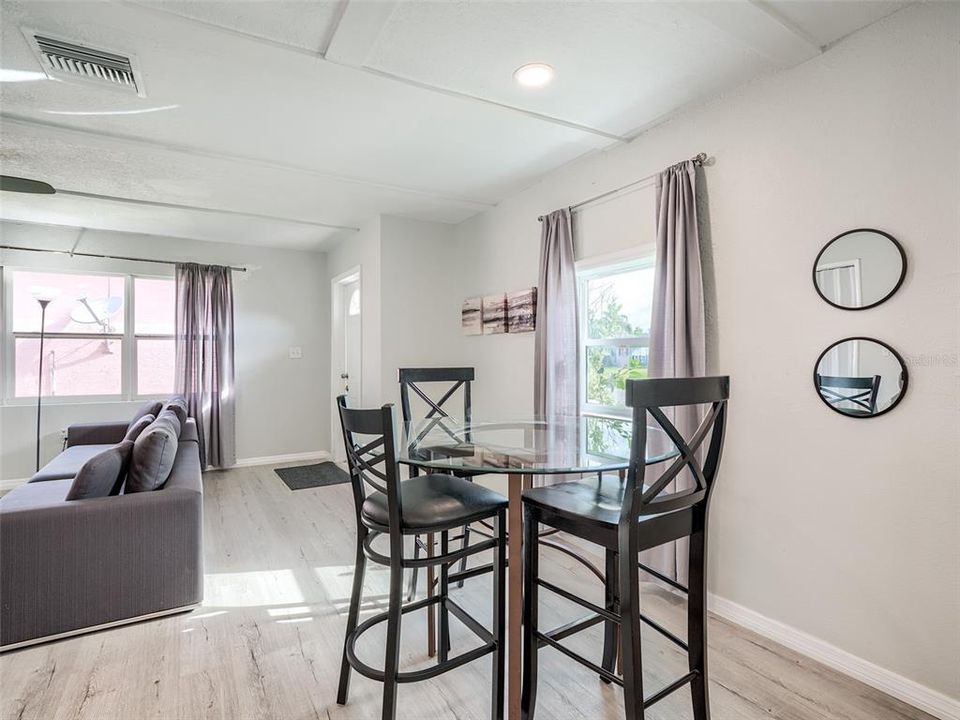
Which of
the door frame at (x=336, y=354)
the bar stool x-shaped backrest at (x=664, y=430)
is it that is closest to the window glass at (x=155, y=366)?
the door frame at (x=336, y=354)

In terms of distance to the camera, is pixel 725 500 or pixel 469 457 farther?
pixel 725 500

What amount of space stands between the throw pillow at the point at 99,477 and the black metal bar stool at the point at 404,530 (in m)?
1.40

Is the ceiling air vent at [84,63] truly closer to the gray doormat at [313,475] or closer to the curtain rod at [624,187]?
the curtain rod at [624,187]

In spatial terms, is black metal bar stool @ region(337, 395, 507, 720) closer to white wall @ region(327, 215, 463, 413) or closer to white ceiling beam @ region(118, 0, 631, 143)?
white ceiling beam @ region(118, 0, 631, 143)

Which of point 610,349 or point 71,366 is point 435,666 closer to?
point 610,349

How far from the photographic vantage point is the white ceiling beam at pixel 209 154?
2.58 metres

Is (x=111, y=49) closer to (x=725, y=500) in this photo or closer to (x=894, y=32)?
(x=894, y=32)

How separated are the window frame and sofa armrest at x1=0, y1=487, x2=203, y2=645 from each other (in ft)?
7.15

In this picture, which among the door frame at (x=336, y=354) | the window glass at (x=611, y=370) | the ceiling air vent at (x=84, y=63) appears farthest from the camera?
the door frame at (x=336, y=354)

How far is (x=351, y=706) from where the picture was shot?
5.63 ft

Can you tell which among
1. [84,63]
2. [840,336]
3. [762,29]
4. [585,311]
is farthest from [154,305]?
[840,336]

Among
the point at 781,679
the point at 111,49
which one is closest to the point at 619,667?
the point at 781,679

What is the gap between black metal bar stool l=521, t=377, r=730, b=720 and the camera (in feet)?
4.29

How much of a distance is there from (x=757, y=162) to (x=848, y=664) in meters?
2.05
